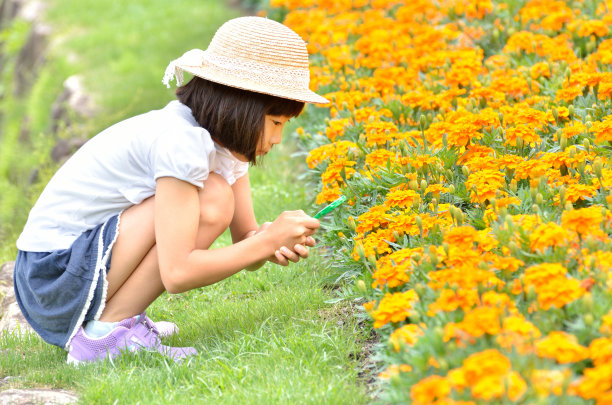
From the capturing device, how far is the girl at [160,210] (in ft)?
8.06

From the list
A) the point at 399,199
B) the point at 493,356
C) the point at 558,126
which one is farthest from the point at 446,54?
the point at 493,356

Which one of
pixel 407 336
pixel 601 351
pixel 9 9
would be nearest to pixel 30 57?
pixel 9 9

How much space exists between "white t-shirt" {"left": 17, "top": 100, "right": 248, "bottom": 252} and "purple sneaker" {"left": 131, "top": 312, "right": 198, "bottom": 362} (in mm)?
359

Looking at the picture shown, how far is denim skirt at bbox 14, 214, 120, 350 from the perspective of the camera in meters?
2.58

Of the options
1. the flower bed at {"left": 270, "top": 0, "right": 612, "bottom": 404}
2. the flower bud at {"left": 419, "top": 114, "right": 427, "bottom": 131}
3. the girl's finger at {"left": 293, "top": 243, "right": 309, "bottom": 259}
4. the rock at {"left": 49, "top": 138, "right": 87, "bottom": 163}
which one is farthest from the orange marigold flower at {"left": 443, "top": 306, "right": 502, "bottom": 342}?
the rock at {"left": 49, "top": 138, "right": 87, "bottom": 163}

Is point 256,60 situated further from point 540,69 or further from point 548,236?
point 540,69

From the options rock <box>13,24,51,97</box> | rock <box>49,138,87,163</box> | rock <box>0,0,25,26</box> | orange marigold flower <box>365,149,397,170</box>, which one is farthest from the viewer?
rock <box>0,0,25,26</box>

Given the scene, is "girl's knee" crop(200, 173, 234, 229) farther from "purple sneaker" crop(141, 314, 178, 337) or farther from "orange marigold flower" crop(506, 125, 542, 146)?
"orange marigold flower" crop(506, 125, 542, 146)

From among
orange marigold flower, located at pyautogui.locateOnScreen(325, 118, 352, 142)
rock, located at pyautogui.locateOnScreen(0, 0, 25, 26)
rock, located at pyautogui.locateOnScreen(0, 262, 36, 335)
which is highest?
orange marigold flower, located at pyautogui.locateOnScreen(325, 118, 352, 142)

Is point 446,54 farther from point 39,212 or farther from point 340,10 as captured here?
point 39,212

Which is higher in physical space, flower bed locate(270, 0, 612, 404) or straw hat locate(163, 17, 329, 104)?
straw hat locate(163, 17, 329, 104)

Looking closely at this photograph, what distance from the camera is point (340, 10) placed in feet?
18.7

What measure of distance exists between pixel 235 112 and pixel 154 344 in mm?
810

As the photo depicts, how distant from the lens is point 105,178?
266cm
